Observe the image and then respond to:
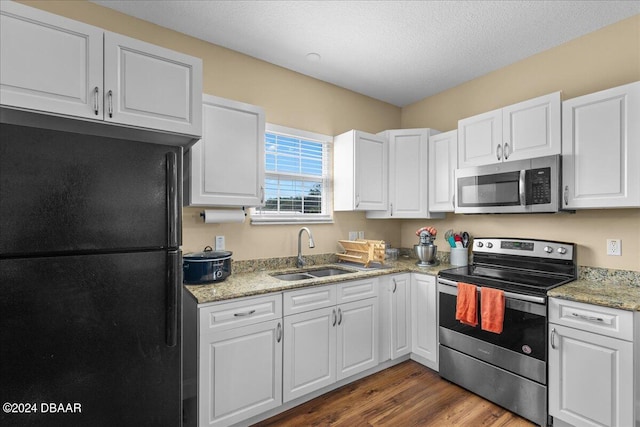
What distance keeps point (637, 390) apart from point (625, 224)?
111cm

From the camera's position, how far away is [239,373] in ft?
6.32

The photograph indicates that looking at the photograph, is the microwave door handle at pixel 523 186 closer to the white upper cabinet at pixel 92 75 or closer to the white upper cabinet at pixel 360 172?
the white upper cabinet at pixel 360 172

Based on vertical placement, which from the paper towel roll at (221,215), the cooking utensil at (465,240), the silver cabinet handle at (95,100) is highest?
the silver cabinet handle at (95,100)

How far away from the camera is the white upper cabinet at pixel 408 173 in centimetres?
315

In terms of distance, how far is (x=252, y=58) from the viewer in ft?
8.86

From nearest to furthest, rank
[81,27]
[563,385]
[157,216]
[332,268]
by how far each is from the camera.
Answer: [157,216] → [81,27] → [563,385] → [332,268]

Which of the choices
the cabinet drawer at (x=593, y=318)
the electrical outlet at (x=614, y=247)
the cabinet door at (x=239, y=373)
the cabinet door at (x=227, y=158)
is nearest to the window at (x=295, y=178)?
the cabinet door at (x=227, y=158)

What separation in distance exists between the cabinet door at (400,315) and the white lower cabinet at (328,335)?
218mm

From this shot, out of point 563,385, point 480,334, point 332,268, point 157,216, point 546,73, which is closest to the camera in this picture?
point 157,216

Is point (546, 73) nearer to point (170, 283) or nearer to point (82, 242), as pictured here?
point (170, 283)

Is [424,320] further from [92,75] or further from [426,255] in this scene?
[92,75]

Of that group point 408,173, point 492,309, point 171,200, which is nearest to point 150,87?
point 171,200

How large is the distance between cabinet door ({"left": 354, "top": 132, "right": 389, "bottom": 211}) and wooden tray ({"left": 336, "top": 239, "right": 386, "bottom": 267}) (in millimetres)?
358

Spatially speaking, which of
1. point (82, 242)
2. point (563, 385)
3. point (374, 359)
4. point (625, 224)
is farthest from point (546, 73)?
point (82, 242)
